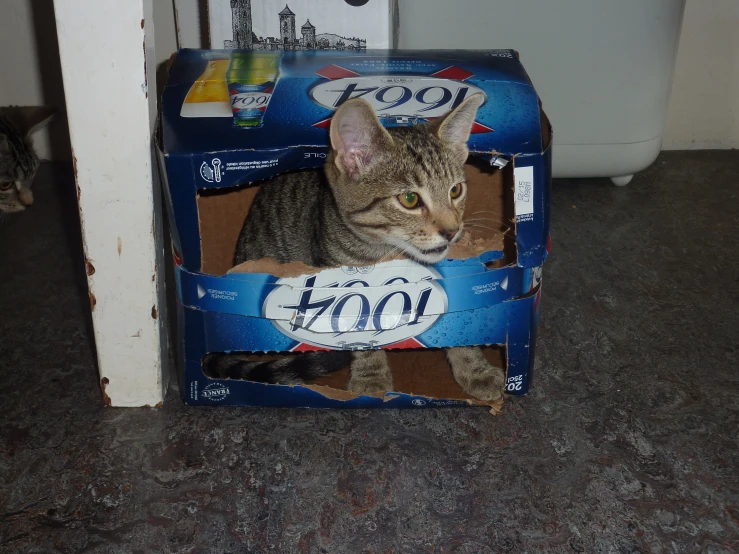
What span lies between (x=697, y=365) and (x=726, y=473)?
33cm

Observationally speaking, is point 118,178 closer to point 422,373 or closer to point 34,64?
point 422,373

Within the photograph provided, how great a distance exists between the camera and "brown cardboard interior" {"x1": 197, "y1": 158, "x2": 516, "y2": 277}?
4.35 ft

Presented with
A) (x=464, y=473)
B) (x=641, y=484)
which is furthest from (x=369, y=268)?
(x=641, y=484)

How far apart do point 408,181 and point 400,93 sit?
0.59 ft

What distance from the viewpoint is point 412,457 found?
131cm

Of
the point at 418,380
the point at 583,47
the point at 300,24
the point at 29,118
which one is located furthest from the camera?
the point at 583,47

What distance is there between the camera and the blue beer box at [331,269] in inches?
47.6

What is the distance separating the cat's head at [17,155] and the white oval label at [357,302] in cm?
100

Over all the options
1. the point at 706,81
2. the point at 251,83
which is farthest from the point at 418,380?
the point at 706,81

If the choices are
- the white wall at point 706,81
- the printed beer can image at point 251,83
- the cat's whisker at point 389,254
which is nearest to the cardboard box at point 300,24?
the printed beer can image at point 251,83

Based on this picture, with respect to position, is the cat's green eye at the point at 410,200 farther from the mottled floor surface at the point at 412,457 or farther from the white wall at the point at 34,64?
the white wall at the point at 34,64

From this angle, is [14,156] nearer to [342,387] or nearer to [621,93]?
[342,387]

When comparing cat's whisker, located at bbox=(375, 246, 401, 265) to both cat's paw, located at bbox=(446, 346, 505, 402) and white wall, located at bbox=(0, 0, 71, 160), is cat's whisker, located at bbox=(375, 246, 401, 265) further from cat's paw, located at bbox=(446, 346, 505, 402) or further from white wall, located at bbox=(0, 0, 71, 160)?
white wall, located at bbox=(0, 0, 71, 160)

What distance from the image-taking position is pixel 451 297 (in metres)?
1.26
